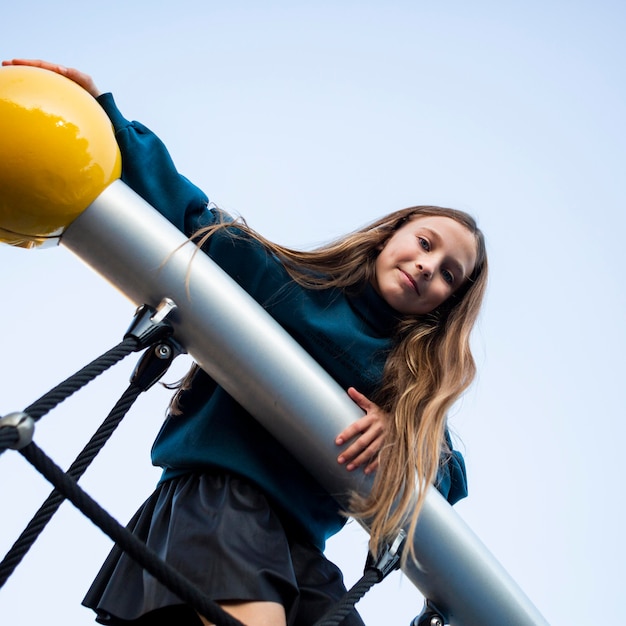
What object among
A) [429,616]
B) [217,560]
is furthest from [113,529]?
[429,616]

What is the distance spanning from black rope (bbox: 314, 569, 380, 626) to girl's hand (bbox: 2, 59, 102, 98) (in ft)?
1.96

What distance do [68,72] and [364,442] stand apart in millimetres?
502

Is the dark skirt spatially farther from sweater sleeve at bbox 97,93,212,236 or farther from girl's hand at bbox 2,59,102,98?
girl's hand at bbox 2,59,102,98

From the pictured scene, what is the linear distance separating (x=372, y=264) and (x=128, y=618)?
0.54 m

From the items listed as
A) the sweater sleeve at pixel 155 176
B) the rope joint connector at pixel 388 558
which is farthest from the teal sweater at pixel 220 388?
the rope joint connector at pixel 388 558

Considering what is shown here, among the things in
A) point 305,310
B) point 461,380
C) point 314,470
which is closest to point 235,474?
point 314,470

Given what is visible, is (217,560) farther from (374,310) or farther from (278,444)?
(374,310)

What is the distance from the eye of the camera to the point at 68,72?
866 millimetres

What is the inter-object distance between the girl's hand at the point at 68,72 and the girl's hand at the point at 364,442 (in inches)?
18.2

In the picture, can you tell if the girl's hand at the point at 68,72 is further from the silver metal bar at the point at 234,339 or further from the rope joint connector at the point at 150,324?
the rope joint connector at the point at 150,324

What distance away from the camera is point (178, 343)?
0.83 meters

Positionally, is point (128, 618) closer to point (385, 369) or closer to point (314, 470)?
point (314, 470)

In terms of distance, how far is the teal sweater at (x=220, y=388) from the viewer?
2.98 feet

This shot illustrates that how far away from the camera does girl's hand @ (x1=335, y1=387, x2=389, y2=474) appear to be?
843 mm
